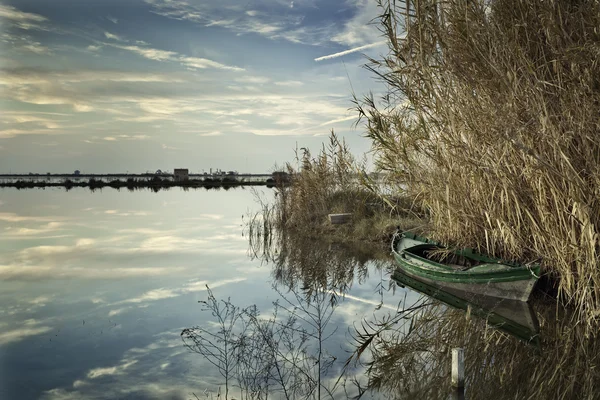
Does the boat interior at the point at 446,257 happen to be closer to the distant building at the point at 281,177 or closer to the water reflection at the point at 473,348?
the water reflection at the point at 473,348

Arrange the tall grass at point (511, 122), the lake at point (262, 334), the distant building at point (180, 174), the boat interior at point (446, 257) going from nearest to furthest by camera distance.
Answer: the lake at point (262, 334)
the tall grass at point (511, 122)
the boat interior at point (446, 257)
the distant building at point (180, 174)

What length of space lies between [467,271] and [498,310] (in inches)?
34.0

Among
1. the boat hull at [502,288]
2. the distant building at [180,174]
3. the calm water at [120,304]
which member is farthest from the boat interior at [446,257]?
the distant building at [180,174]

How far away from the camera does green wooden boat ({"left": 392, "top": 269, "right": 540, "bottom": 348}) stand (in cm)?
698

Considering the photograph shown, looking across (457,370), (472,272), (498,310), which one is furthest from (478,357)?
(472,272)

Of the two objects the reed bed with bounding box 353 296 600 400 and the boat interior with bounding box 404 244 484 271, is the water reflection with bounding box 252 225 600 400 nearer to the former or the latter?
the reed bed with bounding box 353 296 600 400

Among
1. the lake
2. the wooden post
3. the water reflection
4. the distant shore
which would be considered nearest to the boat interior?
the water reflection

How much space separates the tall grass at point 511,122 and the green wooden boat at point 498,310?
647 millimetres

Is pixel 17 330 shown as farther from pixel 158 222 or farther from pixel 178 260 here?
pixel 158 222

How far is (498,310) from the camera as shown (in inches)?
315

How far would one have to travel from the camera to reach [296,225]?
18094 mm

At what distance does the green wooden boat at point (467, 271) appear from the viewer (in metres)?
8.02

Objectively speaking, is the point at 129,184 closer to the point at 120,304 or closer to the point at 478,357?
the point at 120,304

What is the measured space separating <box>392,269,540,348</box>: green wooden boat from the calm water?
826 mm
